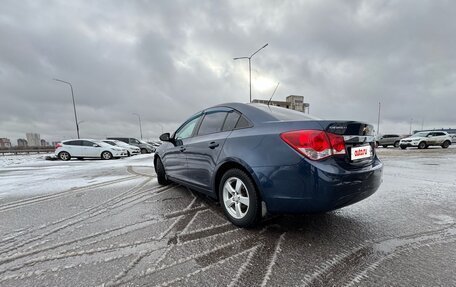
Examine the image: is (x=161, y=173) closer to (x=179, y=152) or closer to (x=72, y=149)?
(x=179, y=152)

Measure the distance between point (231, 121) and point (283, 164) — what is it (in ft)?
3.50

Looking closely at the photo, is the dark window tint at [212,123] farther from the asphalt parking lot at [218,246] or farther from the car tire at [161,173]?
the car tire at [161,173]

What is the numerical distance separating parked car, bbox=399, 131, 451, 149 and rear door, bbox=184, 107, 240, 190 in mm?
22968

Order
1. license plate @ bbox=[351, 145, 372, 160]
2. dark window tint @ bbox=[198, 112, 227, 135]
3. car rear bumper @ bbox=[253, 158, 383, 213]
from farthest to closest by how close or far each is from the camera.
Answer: dark window tint @ bbox=[198, 112, 227, 135], license plate @ bbox=[351, 145, 372, 160], car rear bumper @ bbox=[253, 158, 383, 213]

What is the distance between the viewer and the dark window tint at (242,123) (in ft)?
9.04

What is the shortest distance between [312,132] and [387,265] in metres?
1.32

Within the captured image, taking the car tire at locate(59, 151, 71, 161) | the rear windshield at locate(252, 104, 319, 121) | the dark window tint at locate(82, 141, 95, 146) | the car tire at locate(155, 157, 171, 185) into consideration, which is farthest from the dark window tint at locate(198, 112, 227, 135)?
the car tire at locate(59, 151, 71, 161)

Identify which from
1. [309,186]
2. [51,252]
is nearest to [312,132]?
[309,186]

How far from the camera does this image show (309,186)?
212 centimetres

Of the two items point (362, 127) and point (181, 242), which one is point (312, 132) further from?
point (181, 242)

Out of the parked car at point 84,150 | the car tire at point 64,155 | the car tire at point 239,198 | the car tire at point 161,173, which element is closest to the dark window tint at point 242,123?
the car tire at point 239,198

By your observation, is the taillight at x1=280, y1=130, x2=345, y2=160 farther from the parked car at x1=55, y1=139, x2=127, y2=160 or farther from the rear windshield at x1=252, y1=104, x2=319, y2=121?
the parked car at x1=55, y1=139, x2=127, y2=160

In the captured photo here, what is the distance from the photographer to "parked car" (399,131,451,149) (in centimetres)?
1962

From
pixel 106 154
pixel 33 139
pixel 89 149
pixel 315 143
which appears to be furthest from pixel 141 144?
pixel 33 139
